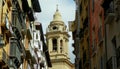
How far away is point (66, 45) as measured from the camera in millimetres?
109312

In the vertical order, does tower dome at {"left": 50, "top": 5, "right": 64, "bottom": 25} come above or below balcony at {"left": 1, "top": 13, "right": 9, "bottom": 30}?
below

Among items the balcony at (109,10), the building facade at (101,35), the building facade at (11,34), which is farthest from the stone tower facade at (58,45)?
the balcony at (109,10)

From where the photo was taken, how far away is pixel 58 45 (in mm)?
108688

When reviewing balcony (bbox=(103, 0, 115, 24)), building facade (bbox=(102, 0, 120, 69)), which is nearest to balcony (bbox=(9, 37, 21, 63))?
→ building facade (bbox=(102, 0, 120, 69))

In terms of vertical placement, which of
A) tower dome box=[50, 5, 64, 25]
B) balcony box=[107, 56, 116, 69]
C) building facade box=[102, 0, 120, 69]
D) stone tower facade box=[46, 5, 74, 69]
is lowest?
stone tower facade box=[46, 5, 74, 69]

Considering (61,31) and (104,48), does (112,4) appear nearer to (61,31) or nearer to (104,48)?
(104,48)

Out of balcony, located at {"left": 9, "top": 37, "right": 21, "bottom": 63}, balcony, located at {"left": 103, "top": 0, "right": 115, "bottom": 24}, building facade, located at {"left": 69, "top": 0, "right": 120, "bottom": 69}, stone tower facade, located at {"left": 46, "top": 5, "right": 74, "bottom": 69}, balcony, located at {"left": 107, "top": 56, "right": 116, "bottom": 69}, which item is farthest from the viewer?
stone tower facade, located at {"left": 46, "top": 5, "right": 74, "bottom": 69}

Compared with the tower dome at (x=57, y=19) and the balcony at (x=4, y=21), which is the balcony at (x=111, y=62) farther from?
the tower dome at (x=57, y=19)

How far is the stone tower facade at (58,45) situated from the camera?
355ft

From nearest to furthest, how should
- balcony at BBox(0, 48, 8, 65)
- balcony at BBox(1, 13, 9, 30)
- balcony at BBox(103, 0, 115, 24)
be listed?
1. balcony at BBox(103, 0, 115, 24)
2. balcony at BBox(0, 48, 8, 65)
3. balcony at BBox(1, 13, 9, 30)

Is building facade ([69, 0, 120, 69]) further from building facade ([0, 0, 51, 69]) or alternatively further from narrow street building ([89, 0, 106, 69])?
building facade ([0, 0, 51, 69])

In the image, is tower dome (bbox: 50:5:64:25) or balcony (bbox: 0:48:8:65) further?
tower dome (bbox: 50:5:64:25)

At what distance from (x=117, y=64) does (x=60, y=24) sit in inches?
3016

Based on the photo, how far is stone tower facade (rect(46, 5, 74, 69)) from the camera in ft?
355
